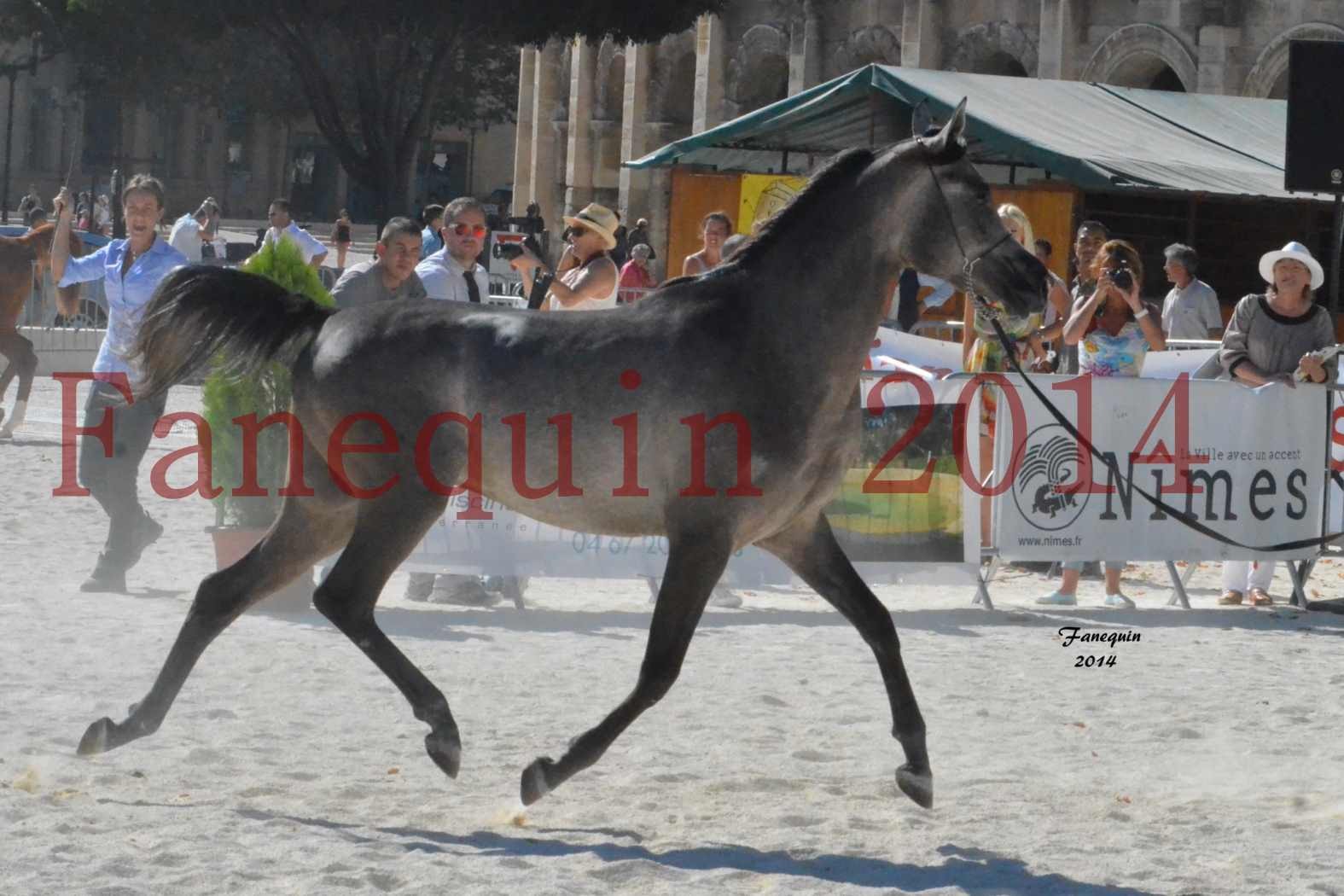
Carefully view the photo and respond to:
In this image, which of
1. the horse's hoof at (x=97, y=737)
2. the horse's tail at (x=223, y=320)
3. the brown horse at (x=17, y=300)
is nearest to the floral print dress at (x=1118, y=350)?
the horse's tail at (x=223, y=320)

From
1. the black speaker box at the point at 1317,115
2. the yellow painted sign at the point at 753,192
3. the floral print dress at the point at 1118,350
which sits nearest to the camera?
the floral print dress at the point at 1118,350

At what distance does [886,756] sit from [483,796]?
1455 millimetres

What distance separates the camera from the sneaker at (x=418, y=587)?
10.5 meters

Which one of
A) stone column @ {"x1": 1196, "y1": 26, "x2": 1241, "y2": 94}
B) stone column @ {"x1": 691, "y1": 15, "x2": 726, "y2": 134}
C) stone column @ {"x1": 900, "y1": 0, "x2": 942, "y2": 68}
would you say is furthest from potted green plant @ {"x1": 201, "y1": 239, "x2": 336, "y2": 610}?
stone column @ {"x1": 691, "y1": 15, "x2": 726, "y2": 134}

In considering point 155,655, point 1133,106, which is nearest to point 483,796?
point 155,655

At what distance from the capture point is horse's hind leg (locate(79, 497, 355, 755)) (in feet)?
20.5

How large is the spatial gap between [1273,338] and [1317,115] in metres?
1.58

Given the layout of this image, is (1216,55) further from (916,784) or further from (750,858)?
(750,858)

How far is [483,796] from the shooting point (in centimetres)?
622

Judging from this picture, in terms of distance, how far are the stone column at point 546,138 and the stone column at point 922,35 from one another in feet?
48.3

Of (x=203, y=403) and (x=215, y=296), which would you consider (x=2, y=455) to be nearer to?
(x=203, y=403)

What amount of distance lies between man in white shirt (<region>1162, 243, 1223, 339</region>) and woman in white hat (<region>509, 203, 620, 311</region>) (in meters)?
5.30

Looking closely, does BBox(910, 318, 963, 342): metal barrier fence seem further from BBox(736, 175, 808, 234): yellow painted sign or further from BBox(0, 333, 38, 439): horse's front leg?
BBox(0, 333, 38, 439): horse's front leg

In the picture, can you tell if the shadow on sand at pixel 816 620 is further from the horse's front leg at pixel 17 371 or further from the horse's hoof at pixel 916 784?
the horse's front leg at pixel 17 371
